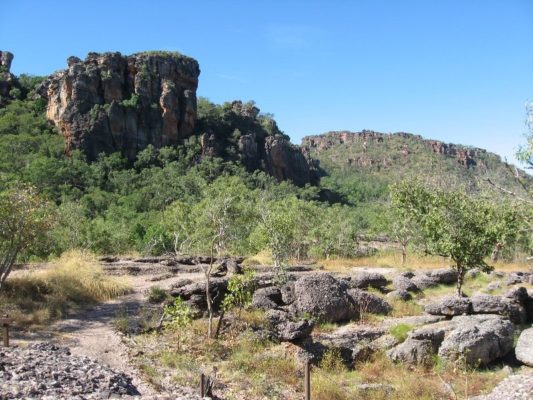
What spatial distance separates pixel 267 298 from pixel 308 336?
3616 mm

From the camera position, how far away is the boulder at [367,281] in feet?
72.8

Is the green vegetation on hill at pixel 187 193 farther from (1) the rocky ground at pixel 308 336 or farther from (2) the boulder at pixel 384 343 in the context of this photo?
(2) the boulder at pixel 384 343

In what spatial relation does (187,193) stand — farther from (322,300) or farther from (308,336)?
(308,336)

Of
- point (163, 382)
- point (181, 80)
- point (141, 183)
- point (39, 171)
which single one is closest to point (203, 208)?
point (163, 382)

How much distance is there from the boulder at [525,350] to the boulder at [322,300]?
564cm

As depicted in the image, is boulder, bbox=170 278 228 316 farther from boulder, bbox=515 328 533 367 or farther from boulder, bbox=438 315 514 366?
boulder, bbox=515 328 533 367

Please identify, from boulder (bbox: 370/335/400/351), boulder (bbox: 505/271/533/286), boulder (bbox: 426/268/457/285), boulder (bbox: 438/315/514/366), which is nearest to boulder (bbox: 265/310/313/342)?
boulder (bbox: 370/335/400/351)

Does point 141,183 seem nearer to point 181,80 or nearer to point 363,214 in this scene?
point 181,80

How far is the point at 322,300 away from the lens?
674 inches

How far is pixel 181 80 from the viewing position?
90250 mm

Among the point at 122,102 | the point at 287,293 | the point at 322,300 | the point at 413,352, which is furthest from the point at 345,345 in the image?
the point at 122,102

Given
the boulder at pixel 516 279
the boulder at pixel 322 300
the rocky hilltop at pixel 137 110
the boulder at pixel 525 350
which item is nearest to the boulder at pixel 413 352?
the boulder at pixel 525 350

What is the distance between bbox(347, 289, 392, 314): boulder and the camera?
18.1 meters

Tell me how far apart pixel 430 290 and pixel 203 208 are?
1279 centimetres
